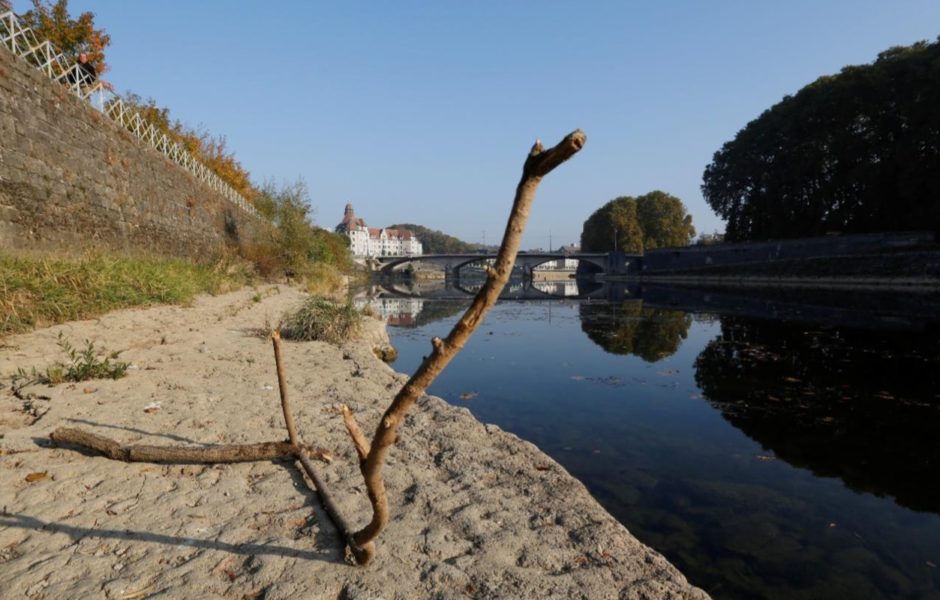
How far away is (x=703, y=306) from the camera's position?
2752 centimetres

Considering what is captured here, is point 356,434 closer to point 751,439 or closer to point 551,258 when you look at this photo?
point 751,439

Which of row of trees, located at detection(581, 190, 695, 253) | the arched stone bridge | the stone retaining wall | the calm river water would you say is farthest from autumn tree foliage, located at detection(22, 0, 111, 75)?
row of trees, located at detection(581, 190, 695, 253)

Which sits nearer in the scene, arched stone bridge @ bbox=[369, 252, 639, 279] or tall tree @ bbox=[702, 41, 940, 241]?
tall tree @ bbox=[702, 41, 940, 241]

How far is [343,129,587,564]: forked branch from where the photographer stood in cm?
138

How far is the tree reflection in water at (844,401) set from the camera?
6.08 m

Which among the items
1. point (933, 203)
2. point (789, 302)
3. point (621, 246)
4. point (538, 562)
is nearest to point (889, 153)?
point (933, 203)

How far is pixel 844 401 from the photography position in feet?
28.7

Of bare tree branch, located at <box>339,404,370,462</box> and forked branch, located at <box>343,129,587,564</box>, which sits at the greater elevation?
forked branch, located at <box>343,129,587,564</box>

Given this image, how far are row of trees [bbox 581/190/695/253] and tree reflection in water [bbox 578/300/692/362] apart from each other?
55.5m

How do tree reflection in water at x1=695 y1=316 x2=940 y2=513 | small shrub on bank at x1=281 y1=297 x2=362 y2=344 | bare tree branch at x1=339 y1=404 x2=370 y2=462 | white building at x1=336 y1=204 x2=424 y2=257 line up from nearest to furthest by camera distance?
bare tree branch at x1=339 y1=404 x2=370 y2=462 → tree reflection in water at x1=695 y1=316 x2=940 y2=513 → small shrub on bank at x1=281 y1=297 x2=362 y2=344 → white building at x1=336 y1=204 x2=424 y2=257

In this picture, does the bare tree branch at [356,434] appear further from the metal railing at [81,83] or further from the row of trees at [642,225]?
the row of trees at [642,225]

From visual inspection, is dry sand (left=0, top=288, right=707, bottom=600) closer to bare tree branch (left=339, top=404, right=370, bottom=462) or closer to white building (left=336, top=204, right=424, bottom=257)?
bare tree branch (left=339, top=404, right=370, bottom=462)

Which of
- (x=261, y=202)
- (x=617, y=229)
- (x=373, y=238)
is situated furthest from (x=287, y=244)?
(x=373, y=238)

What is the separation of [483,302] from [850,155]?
172ft
